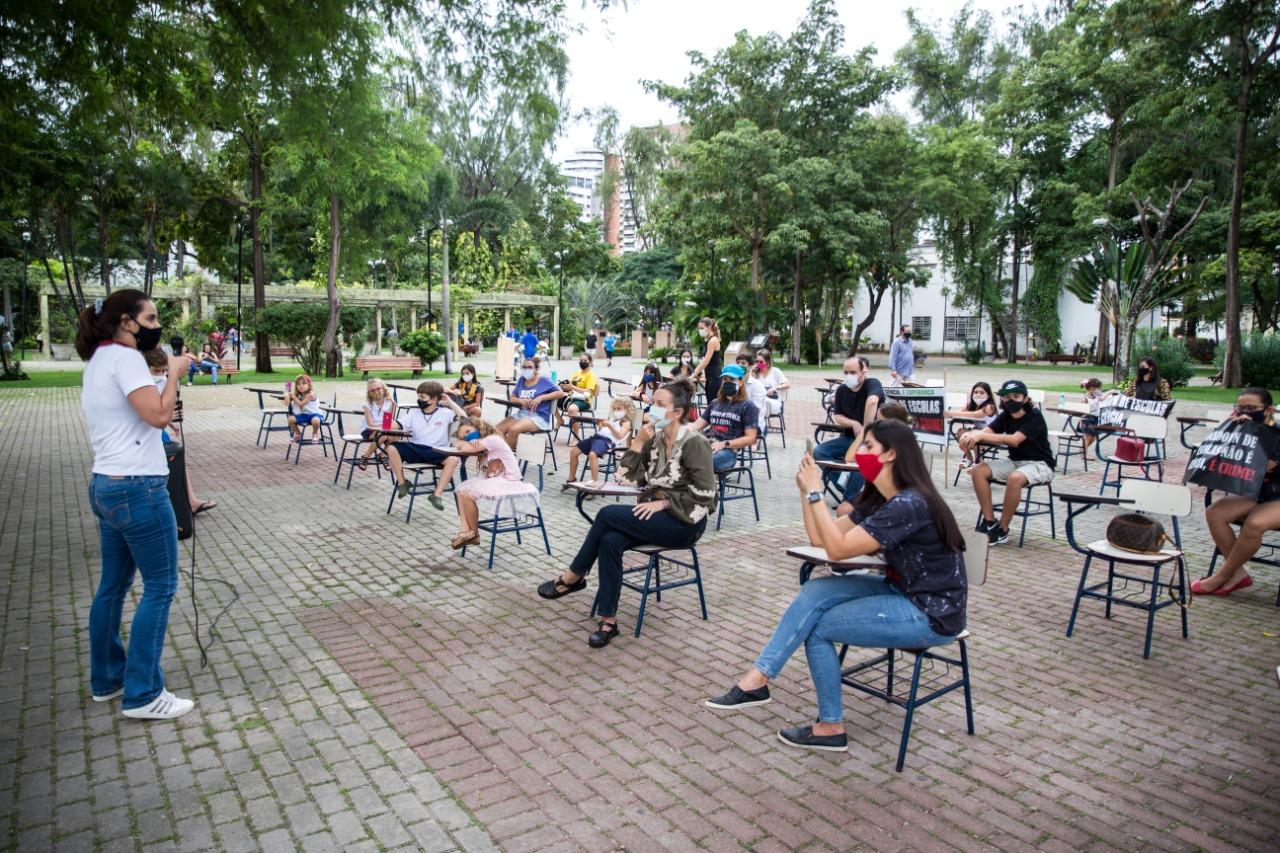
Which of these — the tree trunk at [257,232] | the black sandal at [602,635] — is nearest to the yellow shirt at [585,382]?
the black sandal at [602,635]

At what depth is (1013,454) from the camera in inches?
296

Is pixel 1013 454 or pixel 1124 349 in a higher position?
pixel 1124 349

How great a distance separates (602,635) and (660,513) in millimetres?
800

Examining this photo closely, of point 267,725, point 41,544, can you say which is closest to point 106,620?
point 267,725

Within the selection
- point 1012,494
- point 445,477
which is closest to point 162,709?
point 445,477

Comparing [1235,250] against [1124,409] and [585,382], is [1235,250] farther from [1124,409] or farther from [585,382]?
[585,382]

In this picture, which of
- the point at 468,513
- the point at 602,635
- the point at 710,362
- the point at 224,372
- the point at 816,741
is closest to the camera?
the point at 816,741

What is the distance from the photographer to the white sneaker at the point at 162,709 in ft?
13.2

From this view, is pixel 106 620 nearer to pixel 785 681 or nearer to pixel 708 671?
pixel 708 671

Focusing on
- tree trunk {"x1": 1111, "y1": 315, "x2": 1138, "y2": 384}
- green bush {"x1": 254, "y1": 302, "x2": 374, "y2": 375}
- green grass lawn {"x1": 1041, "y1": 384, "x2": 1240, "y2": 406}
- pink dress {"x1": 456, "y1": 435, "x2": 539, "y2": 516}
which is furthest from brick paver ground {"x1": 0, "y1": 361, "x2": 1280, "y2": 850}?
green bush {"x1": 254, "y1": 302, "x2": 374, "y2": 375}

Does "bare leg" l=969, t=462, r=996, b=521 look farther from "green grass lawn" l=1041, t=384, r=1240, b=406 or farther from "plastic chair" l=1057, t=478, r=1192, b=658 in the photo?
"green grass lawn" l=1041, t=384, r=1240, b=406

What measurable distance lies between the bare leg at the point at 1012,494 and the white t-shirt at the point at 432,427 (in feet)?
17.1

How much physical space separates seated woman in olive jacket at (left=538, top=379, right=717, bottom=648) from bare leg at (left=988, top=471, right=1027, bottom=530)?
3.32m

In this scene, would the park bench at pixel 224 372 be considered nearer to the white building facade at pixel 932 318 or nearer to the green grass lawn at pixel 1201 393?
the green grass lawn at pixel 1201 393
